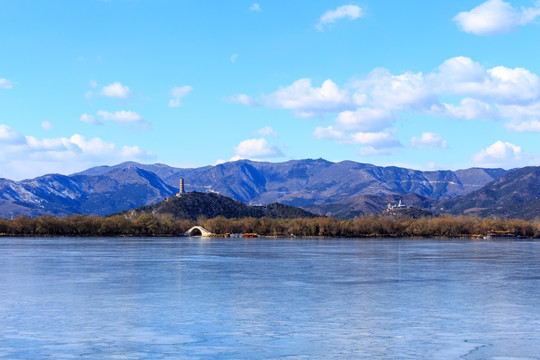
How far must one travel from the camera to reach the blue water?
1030 inches

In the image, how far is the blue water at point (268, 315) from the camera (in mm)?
26172

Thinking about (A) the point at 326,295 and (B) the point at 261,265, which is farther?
(B) the point at 261,265

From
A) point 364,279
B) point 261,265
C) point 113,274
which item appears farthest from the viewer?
point 261,265

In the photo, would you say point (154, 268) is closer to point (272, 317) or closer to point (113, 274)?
point (113, 274)

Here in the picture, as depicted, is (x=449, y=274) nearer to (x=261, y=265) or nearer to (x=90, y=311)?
(x=261, y=265)

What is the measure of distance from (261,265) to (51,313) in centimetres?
3950

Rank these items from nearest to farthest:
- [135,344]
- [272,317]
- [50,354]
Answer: [50,354] < [135,344] < [272,317]

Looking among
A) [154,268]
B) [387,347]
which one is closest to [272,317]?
[387,347]

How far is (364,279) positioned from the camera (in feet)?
181

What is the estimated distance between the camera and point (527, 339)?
28.2 metres

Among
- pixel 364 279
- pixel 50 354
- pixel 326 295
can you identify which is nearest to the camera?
pixel 50 354

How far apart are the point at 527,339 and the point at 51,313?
23745mm

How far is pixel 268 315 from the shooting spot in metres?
34.8

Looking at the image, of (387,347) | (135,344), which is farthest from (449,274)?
(135,344)
